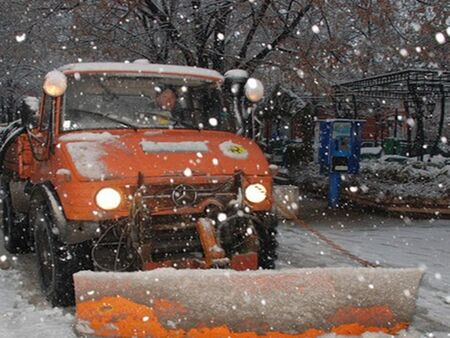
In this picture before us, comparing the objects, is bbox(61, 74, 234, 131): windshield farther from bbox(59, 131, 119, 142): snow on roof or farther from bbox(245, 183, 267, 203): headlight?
bbox(245, 183, 267, 203): headlight

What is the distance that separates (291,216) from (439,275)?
176 inches

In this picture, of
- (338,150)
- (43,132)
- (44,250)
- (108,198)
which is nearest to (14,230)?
(43,132)

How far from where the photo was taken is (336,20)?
1330 centimetres

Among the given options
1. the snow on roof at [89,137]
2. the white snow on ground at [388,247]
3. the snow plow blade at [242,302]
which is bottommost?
the white snow on ground at [388,247]

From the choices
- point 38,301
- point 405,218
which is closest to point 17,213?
point 38,301

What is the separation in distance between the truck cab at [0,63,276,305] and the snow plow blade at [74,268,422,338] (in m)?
0.57

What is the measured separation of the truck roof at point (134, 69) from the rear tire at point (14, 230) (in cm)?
230

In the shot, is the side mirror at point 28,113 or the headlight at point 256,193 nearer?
the headlight at point 256,193

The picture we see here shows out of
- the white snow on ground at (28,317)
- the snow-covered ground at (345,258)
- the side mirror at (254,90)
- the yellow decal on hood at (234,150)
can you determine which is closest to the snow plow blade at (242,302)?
the snow-covered ground at (345,258)

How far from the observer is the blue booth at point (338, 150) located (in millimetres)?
13102

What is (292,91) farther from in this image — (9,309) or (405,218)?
(9,309)

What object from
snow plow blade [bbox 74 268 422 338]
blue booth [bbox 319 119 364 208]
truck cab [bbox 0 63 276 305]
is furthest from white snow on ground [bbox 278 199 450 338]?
truck cab [bbox 0 63 276 305]

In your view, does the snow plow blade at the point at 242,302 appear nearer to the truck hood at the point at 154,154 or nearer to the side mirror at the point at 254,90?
the truck hood at the point at 154,154

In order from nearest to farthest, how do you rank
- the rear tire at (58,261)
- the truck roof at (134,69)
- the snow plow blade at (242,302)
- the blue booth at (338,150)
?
the snow plow blade at (242,302) → the rear tire at (58,261) → the truck roof at (134,69) → the blue booth at (338,150)
